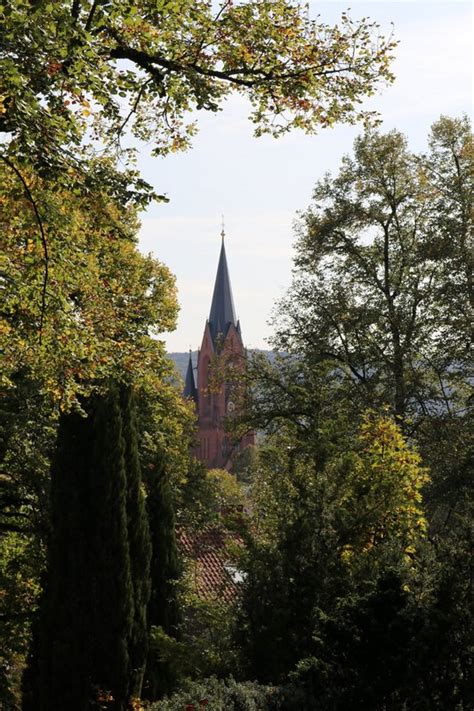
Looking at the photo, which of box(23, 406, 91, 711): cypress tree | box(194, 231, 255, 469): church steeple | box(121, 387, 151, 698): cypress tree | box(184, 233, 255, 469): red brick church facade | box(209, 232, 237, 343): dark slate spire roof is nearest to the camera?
box(23, 406, 91, 711): cypress tree

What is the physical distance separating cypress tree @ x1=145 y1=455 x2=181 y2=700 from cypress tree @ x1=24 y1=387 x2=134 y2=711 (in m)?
1.61

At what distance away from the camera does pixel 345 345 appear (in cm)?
2220

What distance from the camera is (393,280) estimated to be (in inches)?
880

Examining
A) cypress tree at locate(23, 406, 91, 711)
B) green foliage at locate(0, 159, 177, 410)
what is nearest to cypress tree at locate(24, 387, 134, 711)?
cypress tree at locate(23, 406, 91, 711)

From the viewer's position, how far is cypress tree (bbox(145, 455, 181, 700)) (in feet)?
51.4

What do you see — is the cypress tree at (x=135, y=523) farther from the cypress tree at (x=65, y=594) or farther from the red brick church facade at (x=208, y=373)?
the red brick church facade at (x=208, y=373)

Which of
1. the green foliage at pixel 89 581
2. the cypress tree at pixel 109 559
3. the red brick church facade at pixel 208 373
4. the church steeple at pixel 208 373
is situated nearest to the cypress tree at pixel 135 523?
the green foliage at pixel 89 581

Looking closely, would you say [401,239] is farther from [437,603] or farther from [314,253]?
[437,603]

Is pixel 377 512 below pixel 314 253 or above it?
below

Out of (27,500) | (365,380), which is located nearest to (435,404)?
(365,380)

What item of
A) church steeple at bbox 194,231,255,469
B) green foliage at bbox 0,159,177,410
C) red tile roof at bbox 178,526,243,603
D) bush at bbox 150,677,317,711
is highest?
church steeple at bbox 194,231,255,469

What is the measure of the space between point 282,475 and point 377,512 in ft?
4.07

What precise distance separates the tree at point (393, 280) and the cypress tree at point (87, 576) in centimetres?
759

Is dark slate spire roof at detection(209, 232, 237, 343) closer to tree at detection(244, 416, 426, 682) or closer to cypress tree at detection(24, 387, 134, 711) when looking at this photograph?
cypress tree at detection(24, 387, 134, 711)
